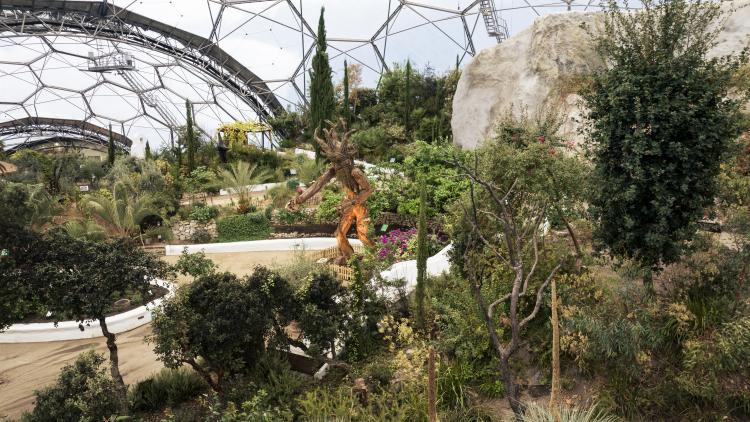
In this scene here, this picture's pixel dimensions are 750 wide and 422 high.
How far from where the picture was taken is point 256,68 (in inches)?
1166

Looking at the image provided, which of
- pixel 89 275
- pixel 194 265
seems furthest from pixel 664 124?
pixel 89 275

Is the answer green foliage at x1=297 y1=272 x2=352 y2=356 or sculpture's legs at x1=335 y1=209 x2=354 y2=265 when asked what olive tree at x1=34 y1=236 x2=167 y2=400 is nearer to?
green foliage at x1=297 y1=272 x2=352 y2=356

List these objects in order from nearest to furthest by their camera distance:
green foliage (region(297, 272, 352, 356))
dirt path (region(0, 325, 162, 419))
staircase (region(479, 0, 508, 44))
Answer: green foliage (region(297, 272, 352, 356))
dirt path (region(0, 325, 162, 419))
staircase (region(479, 0, 508, 44))

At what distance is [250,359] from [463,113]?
11.1m

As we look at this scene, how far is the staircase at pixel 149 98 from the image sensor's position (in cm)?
2933

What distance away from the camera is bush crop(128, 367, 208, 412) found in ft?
18.3

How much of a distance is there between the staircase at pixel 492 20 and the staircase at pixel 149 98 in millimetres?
21268

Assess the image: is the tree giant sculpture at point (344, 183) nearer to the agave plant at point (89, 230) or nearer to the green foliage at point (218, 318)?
the green foliage at point (218, 318)

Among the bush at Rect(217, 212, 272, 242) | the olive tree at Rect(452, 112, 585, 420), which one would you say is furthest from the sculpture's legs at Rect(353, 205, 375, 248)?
the bush at Rect(217, 212, 272, 242)

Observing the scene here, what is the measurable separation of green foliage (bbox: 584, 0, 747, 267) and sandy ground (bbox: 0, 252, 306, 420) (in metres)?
5.81

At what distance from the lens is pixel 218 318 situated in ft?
15.8

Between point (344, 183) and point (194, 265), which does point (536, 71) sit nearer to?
point (344, 183)

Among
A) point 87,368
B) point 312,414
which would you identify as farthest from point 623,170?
point 87,368

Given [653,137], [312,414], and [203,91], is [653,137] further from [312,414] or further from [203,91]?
[203,91]
